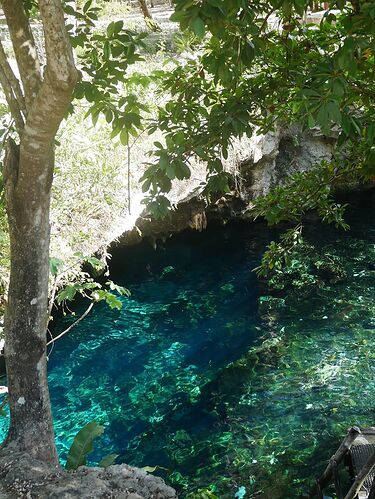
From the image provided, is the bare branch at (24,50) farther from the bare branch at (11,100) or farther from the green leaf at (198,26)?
the green leaf at (198,26)

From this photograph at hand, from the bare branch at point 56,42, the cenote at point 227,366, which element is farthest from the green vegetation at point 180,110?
the cenote at point 227,366

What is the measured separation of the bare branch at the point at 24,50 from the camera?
3779 millimetres

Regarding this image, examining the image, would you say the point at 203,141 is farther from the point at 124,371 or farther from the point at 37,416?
the point at 124,371

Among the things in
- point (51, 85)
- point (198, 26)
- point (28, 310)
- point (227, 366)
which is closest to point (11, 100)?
point (51, 85)

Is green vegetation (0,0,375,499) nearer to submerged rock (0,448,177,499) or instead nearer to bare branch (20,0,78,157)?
bare branch (20,0,78,157)

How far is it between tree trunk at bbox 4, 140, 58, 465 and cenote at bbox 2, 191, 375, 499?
11.0ft

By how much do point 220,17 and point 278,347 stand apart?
7.82 metres

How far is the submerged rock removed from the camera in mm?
3609

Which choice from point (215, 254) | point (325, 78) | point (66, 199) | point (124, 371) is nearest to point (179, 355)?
point (124, 371)

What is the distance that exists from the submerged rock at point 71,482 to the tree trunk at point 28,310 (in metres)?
0.18

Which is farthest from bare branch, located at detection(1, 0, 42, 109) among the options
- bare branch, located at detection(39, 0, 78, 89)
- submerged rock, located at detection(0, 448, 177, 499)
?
submerged rock, located at detection(0, 448, 177, 499)

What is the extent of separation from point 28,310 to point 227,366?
20.3 ft

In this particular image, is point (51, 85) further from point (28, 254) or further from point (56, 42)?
point (28, 254)

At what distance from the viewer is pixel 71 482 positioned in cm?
369
